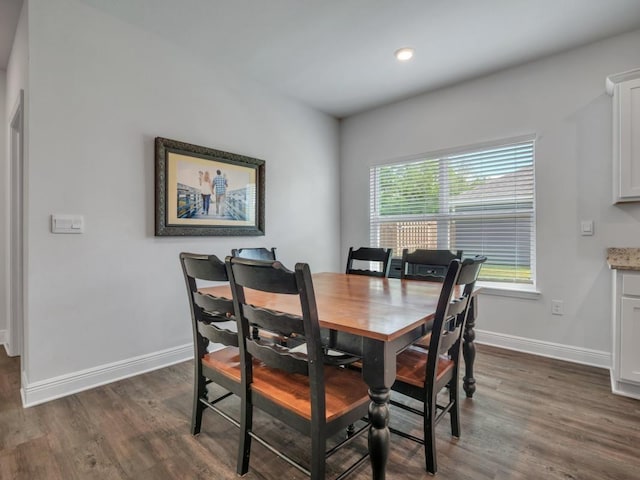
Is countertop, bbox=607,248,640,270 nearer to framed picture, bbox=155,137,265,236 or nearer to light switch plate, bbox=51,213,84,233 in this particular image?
framed picture, bbox=155,137,265,236

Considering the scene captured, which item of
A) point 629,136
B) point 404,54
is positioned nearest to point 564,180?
point 629,136

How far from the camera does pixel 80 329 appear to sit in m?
2.29

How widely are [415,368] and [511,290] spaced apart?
1970mm

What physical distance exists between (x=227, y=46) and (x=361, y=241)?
2.56m

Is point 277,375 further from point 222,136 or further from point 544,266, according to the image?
point 544,266

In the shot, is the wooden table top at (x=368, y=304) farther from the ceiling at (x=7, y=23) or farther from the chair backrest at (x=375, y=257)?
the ceiling at (x=7, y=23)

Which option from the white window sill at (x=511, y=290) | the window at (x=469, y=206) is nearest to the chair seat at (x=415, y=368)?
the white window sill at (x=511, y=290)

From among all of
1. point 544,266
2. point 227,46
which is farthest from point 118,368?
point 544,266

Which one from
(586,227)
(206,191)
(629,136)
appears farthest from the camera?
(206,191)

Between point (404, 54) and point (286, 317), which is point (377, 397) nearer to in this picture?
point (286, 317)

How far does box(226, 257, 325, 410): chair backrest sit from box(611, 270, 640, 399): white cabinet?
218cm

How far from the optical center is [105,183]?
239 cm

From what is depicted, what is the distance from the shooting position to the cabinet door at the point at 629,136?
230 centimetres

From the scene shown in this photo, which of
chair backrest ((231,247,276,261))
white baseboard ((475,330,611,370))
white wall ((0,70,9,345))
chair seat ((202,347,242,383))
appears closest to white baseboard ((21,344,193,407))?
chair backrest ((231,247,276,261))
